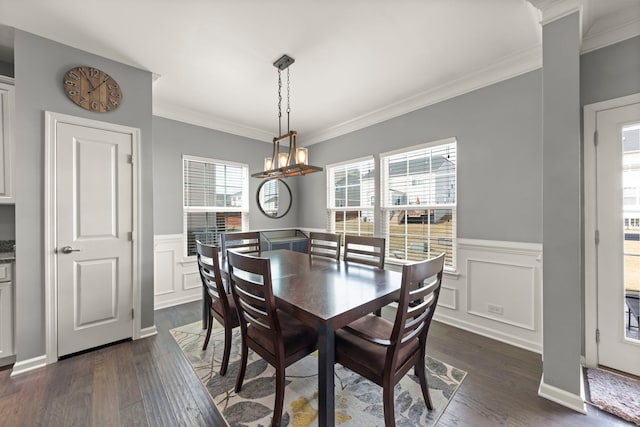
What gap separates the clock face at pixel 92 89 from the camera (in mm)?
2260

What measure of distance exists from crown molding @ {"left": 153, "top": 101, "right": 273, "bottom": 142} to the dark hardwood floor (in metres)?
2.85

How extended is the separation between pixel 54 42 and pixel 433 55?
335cm

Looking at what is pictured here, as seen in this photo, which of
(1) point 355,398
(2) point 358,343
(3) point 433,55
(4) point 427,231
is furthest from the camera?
(4) point 427,231

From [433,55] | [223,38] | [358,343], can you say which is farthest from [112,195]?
[433,55]

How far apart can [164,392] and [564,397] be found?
8.95 ft

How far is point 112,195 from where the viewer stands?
8.13 feet

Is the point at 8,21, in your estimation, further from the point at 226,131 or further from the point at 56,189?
the point at 226,131

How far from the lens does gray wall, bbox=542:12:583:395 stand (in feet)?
5.42

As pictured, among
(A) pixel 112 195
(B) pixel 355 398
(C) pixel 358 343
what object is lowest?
(B) pixel 355 398

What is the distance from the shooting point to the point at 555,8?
168 centimetres

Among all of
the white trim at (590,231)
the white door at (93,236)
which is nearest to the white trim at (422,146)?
the white trim at (590,231)

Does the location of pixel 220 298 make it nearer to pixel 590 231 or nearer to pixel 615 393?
pixel 615 393

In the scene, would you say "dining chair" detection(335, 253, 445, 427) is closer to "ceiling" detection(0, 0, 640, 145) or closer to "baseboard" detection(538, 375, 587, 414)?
"baseboard" detection(538, 375, 587, 414)

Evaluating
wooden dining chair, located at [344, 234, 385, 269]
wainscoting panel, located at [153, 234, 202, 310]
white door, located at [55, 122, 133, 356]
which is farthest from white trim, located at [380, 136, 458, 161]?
wainscoting panel, located at [153, 234, 202, 310]
